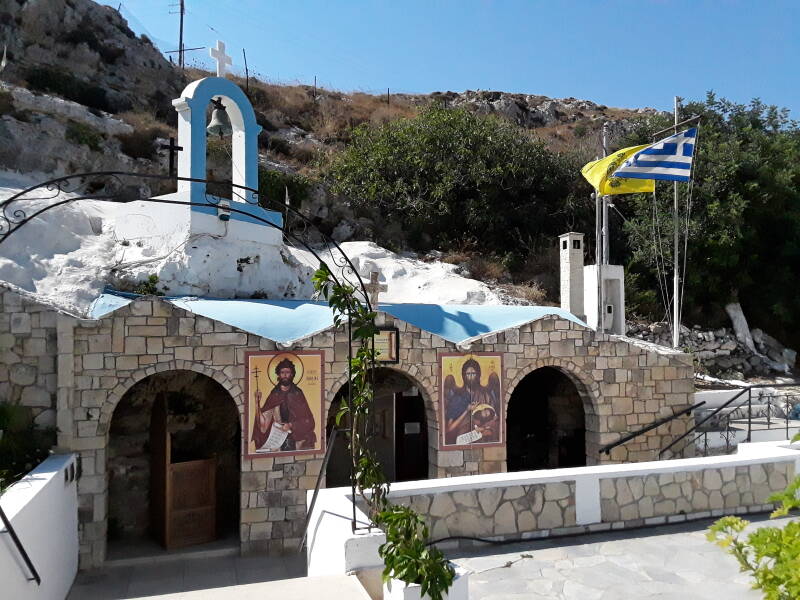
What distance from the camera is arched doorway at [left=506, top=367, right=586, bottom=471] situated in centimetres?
1155

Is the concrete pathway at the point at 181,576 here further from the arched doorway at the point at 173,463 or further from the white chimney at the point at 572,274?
the white chimney at the point at 572,274

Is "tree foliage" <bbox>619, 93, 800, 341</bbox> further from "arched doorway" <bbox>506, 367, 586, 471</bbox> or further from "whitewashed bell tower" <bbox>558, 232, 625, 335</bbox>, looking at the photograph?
"arched doorway" <bbox>506, 367, 586, 471</bbox>

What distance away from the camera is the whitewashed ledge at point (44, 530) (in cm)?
443

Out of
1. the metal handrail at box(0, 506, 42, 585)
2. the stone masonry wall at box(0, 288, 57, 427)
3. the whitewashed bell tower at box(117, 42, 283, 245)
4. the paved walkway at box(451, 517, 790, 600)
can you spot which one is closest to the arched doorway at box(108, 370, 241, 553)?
the stone masonry wall at box(0, 288, 57, 427)

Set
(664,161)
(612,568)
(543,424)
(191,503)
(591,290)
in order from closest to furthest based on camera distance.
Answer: (612,568) < (191,503) < (664,161) < (543,424) < (591,290)

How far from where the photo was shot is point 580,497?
6199 mm

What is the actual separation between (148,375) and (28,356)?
1.42 metres

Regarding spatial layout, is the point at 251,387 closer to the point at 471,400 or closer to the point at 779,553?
the point at 471,400

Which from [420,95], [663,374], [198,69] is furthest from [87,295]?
[420,95]

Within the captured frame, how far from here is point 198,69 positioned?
3275cm

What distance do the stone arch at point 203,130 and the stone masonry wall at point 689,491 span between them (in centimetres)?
647

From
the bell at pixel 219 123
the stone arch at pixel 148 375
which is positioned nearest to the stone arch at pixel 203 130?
the bell at pixel 219 123

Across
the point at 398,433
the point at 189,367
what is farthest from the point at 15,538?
the point at 398,433

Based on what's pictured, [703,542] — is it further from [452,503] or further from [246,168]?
[246,168]
